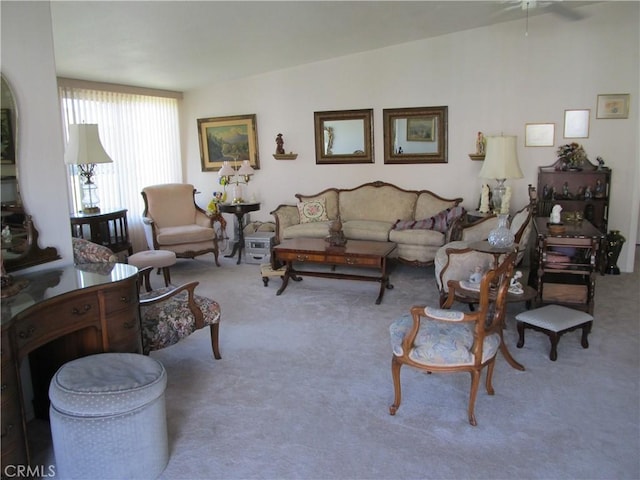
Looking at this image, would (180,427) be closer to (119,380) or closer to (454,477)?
(119,380)

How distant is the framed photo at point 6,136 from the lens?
2.65 m

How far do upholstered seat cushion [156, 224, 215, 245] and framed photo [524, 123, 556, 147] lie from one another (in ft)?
13.9

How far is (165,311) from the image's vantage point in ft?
11.0

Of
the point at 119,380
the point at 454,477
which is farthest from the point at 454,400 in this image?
the point at 119,380

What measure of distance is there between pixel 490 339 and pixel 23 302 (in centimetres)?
246

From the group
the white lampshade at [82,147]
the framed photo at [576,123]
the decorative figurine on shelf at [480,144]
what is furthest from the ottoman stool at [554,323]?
the white lampshade at [82,147]

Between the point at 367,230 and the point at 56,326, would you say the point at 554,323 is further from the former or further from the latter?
the point at 56,326

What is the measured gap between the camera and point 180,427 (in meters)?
2.82

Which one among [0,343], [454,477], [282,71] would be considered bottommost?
[454,477]

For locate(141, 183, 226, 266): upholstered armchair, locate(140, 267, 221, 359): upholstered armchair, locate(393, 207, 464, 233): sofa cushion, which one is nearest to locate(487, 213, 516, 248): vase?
locate(393, 207, 464, 233): sofa cushion

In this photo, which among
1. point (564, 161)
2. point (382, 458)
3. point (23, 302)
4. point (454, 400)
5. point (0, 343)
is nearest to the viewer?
point (0, 343)

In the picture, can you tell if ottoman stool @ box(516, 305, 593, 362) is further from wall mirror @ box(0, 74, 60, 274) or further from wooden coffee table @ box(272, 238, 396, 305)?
wall mirror @ box(0, 74, 60, 274)

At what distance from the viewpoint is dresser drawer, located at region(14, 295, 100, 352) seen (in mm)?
2236

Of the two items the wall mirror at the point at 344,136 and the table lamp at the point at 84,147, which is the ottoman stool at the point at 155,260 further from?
the wall mirror at the point at 344,136
